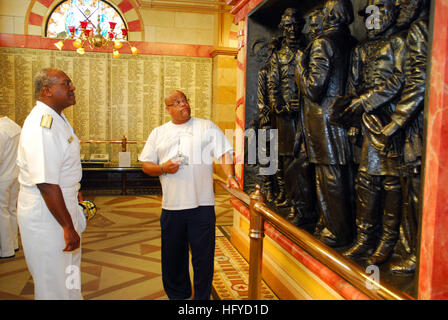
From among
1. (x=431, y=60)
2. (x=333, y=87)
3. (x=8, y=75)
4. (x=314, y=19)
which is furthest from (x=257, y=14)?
(x=8, y=75)

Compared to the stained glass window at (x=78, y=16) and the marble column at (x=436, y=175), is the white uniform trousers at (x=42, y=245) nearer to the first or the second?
the marble column at (x=436, y=175)

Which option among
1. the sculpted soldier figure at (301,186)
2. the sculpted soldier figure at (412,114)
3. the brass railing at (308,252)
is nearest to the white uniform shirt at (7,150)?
the brass railing at (308,252)

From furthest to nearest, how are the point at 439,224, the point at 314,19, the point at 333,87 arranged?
1. the point at 314,19
2. the point at 333,87
3. the point at 439,224

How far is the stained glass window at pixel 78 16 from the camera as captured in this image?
9.38m

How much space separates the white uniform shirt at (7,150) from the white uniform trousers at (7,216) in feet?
0.29

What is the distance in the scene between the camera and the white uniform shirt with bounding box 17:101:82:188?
2143 mm

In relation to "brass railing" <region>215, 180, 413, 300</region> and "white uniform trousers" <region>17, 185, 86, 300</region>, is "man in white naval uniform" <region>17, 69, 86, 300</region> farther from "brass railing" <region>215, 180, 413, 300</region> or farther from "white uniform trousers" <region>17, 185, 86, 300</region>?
"brass railing" <region>215, 180, 413, 300</region>

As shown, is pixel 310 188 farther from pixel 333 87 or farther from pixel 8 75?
pixel 8 75

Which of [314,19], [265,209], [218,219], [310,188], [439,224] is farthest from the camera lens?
[218,219]

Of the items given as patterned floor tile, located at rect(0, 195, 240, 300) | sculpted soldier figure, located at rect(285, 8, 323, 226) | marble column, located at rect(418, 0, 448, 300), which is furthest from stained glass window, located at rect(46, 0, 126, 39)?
marble column, located at rect(418, 0, 448, 300)

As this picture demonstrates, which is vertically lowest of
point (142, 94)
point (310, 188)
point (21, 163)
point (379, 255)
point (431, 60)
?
point (379, 255)

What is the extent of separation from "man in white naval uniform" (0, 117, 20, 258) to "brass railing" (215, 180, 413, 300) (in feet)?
8.74

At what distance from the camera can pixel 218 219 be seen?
6562 millimetres

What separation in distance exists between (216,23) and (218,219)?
5509 millimetres
